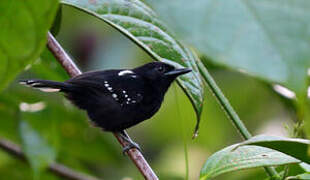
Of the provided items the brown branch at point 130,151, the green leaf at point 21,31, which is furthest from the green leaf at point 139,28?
the green leaf at point 21,31

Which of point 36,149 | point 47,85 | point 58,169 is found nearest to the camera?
point 36,149

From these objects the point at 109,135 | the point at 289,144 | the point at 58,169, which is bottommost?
the point at 109,135

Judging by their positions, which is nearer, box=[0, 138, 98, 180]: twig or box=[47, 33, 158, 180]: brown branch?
box=[47, 33, 158, 180]: brown branch

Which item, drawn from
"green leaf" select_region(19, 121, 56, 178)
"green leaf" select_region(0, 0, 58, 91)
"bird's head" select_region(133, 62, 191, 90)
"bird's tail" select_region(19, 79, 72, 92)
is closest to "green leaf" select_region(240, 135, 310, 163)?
"green leaf" select_region(0, 0, 58, 91)

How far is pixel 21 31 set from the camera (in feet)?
3.49

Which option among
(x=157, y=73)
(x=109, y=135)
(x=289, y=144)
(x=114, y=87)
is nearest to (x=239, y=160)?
(x=289, y=144)

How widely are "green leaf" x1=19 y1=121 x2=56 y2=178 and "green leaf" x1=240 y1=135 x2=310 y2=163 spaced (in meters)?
1.87

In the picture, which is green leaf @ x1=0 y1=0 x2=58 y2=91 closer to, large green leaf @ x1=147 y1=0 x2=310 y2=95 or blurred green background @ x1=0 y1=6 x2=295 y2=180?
large green leaf @ x1=147 y1=0 x2=310 y2=95

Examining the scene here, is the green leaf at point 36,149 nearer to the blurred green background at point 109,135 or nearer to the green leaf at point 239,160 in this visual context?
the blurred green background at point 109,135

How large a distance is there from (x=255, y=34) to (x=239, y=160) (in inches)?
39.6

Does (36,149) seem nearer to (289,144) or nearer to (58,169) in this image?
(58,169)

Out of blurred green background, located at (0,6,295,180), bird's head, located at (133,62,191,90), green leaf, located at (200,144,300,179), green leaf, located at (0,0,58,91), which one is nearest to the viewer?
green leaf, located at (0,0,58,91)

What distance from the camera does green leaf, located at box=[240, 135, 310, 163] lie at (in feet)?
5.09

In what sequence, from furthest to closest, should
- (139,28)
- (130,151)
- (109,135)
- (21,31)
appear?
(109,135), (130,151), (139,28), (21,31)
